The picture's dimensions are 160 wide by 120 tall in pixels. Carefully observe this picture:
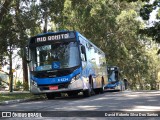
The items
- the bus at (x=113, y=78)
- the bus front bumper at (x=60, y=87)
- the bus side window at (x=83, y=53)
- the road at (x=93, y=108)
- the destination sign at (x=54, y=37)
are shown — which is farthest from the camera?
the bus at (x=113, y=78)

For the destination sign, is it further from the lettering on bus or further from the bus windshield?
the bus windshield

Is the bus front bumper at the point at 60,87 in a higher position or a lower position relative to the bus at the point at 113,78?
lower

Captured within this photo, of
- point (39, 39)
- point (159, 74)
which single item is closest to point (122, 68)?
point (39, 39)

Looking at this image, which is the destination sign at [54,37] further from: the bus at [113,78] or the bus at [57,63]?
the bus at [113,78]

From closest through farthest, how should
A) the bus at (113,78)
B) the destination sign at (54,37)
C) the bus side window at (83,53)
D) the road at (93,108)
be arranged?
the road at (93,108) → the destination sign at (54,37) → the bus side window at (83,53) → the bus at (113,78)

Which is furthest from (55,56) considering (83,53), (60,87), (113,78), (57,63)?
(113,78)

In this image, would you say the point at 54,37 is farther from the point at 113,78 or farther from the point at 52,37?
the point at 113,78

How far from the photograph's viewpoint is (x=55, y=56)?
1959 centimetres

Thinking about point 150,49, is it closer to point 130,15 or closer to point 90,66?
point 130,15

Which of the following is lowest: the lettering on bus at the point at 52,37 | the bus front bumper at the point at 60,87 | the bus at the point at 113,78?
the bus front bumper at the point at 60,87

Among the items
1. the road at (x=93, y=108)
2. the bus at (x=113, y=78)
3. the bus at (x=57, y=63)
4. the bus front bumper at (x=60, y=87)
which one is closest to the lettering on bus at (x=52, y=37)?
the bus at (x=57, y=63)

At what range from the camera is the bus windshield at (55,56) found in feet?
64.0

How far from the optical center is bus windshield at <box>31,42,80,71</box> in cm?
1952

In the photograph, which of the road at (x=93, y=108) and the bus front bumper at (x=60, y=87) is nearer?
the road at (x=93, y=108)
